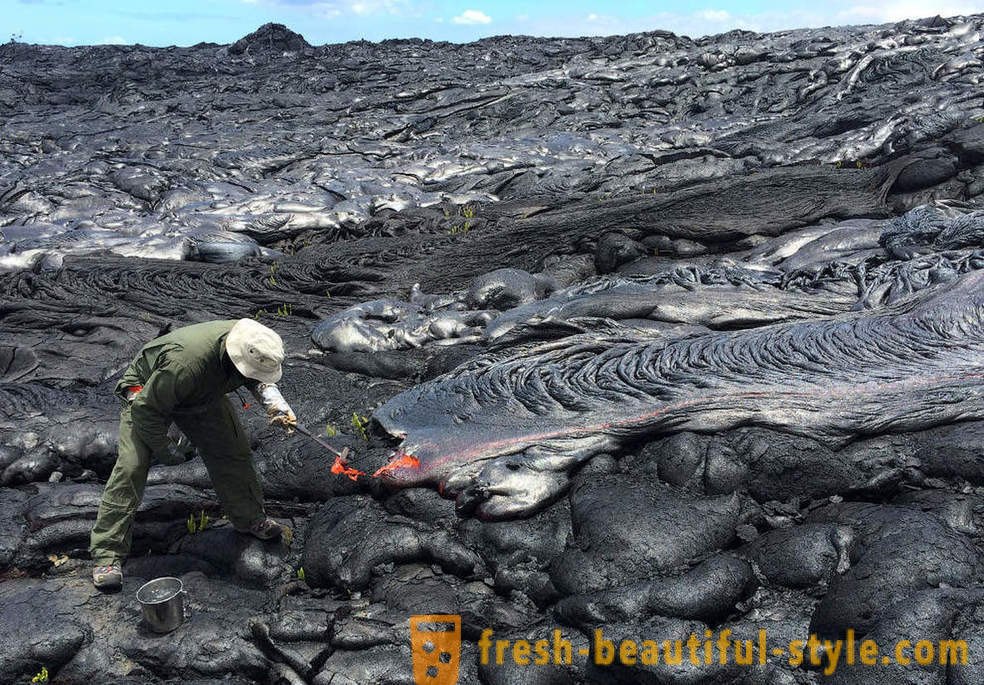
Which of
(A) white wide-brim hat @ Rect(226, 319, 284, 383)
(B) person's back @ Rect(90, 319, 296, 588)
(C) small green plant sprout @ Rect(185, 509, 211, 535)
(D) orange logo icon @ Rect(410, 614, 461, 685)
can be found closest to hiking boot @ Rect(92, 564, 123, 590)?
(B) person's back @ Rect(90, 319, 296, 588)

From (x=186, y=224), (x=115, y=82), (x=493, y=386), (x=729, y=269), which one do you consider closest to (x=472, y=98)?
(x=186, y=224)

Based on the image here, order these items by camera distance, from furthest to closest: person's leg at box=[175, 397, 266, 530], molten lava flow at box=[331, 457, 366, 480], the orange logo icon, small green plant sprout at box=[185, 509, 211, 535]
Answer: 1. molten lava flow at box=[331, 457, 366, 480]
2. small green plant sprout at box=[185, 509, 211, 535]
3. person's leg at box=[175, 397, 266, 530]
4. the orange logo icon

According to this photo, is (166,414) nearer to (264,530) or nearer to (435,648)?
(264,530)

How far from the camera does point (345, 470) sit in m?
5.16

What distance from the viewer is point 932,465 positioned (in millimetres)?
4258

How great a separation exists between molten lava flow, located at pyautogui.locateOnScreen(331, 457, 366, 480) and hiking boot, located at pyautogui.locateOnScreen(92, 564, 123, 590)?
1401 mm

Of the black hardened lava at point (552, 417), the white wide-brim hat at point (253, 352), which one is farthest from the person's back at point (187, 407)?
the black hardened lava at point (552, 417)

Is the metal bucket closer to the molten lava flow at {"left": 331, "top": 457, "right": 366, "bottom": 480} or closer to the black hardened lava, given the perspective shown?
the black hardened lava

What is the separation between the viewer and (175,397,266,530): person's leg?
15.3 ft

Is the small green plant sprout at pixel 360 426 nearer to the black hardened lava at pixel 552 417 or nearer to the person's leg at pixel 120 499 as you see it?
the black hardened lava at pixel 552 417

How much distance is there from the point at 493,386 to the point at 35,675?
10.4 ft

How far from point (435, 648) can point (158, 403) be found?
2002mm

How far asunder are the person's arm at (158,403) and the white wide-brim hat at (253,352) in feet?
1.03

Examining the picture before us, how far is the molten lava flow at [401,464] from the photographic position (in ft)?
16.3
